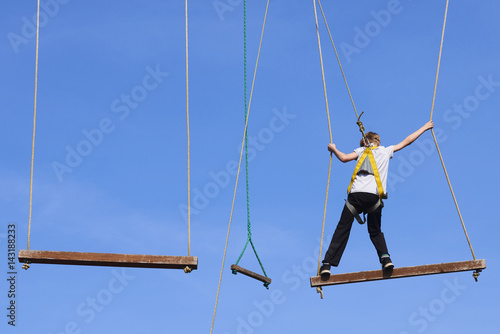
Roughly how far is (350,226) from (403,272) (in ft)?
2.68

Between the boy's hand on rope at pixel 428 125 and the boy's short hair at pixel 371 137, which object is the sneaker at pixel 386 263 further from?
the boy's hand on rope at pixel 428 125

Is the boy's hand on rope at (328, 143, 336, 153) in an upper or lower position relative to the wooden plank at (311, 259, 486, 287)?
upper

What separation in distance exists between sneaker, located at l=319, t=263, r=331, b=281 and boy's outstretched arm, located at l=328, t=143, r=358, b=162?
48.3 inches

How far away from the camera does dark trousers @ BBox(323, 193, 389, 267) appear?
11.0 m

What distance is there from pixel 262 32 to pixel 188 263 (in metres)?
3.45

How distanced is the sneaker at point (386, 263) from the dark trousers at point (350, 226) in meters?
0.07

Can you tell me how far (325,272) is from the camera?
10.8 metres

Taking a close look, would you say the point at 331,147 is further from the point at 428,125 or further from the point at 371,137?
the point at 428,125

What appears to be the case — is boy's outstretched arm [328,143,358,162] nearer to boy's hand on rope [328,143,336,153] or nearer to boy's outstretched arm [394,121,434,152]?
boy's hand on rope [328,143,336,153]

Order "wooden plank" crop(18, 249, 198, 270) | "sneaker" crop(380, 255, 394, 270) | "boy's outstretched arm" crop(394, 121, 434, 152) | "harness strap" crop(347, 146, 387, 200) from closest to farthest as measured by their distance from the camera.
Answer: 1. "wooden plank" crop(18, 249, 198, 270)
2. "sneaker" crop(380, 255, 394, 270)
3. "harness strap" crop(347, 146, 387, 200)
4. "boy's outstretched arm" crop(394, 121, 434, 152)

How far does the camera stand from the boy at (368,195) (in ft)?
36.0

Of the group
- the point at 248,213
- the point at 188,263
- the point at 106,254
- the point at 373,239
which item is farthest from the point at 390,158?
the point at 106,254

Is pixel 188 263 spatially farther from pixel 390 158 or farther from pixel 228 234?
pixel 390 158

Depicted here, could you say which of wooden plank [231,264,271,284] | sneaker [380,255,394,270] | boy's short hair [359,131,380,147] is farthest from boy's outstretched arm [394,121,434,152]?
wooden plank [231,264,271,284]
